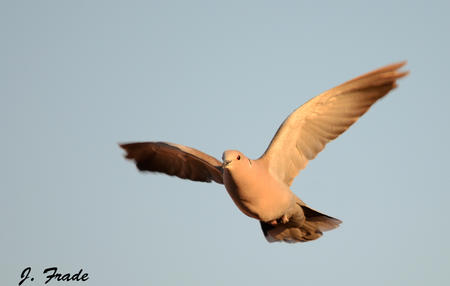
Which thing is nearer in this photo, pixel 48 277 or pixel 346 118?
pixel 346 118

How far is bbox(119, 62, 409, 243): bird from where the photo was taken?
9891mm

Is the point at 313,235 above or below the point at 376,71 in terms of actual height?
below

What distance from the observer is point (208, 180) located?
1207 cm

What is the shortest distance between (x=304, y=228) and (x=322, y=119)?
6.25ft

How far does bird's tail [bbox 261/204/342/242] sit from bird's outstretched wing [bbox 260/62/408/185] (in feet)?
2.54

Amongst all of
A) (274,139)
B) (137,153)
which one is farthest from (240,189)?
(137,153)

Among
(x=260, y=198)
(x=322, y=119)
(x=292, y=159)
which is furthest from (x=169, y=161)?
(x=322, y=119)

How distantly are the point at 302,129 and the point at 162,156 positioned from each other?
2770mm

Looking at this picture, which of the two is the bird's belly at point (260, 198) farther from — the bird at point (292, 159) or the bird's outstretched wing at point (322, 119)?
the bird's outstretched wing at point (322, 119)

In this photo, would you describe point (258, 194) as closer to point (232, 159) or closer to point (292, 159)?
point (232, 159)

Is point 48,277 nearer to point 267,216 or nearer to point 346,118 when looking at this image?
point 267,216

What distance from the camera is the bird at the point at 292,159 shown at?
989 centimetres

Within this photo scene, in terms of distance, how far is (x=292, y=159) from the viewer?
1097 centimetres

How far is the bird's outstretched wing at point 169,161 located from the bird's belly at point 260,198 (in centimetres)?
142
